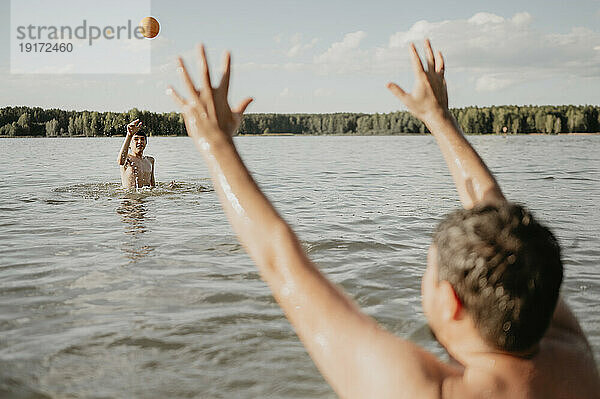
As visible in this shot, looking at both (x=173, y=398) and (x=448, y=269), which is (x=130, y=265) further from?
(x=448, y=269)

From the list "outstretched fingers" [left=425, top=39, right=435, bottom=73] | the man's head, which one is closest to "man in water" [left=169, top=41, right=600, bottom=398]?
"outstretched fingers" [left=425, top=39, right=435, bottom=73]

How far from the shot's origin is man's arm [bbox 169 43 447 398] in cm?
187

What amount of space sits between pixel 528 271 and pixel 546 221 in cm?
894

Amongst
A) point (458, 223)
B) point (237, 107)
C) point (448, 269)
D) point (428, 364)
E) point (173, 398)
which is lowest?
point (173, 398)

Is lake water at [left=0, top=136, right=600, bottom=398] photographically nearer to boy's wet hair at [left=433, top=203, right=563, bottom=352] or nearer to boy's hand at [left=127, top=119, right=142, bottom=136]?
boy's hand at [left=127, top=119, right=142, bottom=136]

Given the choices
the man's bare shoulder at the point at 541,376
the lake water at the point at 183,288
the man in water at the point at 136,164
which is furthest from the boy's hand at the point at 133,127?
the man's bare shoulder at the point at 541,376

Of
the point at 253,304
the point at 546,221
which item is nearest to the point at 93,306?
the point at 253,304

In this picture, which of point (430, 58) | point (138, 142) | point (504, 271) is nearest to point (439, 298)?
point (504, 271)

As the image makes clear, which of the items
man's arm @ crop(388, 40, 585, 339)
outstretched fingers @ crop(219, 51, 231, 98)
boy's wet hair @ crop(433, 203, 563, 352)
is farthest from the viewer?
man's arm @ crop(388, 40, 585, 339)

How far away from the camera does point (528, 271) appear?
1.85 m

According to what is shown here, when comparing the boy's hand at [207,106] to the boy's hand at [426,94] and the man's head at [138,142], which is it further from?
the man's head at [138,142]

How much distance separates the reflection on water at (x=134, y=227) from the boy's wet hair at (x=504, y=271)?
5593 mm

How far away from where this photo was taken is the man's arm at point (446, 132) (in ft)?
9.16

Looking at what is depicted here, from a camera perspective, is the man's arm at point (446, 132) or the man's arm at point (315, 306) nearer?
the man's arm at point (315, 306)
